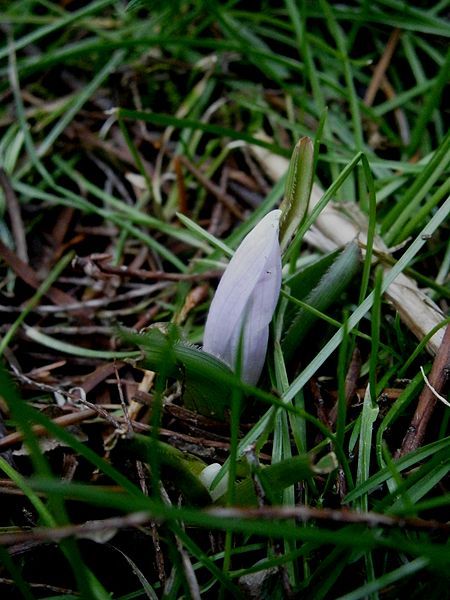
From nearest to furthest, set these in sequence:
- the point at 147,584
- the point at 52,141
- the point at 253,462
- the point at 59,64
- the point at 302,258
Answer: the point at 253,462 → the point at 147,584 → the point at 302,258 → the point at 52,141 → the point at 59,64

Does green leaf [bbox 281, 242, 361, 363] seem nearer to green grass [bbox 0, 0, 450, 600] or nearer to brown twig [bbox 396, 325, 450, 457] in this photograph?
green grass [bbox 0, 0, 450, 600]

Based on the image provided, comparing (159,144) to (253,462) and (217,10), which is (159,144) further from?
(253,462)

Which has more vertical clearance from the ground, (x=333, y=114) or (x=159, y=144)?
(x=333, y=114)

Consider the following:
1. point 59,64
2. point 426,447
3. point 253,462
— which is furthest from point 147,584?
point 59,64

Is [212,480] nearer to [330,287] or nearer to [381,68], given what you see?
[330,287]

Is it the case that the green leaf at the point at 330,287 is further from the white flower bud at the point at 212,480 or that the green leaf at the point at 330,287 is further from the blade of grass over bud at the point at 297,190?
the white flower bud at the point at 212,480
